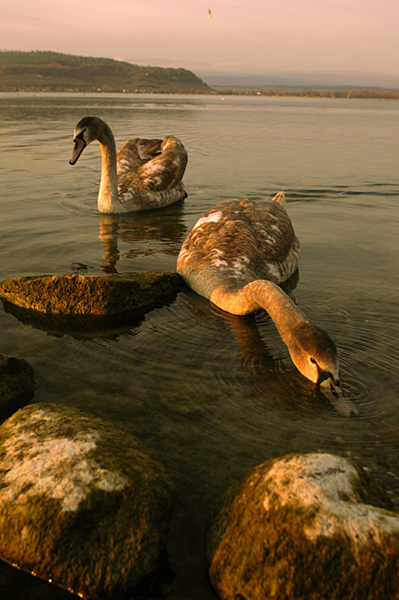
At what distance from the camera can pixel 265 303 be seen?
6.79 metres

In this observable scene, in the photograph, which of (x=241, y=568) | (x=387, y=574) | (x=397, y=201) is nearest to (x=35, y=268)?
(x=241, y=568)

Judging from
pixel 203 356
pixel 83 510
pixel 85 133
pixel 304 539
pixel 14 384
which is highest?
pixel 85 133

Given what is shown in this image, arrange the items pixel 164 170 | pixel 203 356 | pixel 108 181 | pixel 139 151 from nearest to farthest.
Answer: pixel 203 356 < pixel 108 181 < pixel 164 170 < pixel 139 151

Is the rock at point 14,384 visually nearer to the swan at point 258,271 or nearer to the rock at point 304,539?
the rock at point 304,539

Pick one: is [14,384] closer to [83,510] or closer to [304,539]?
[83,510]

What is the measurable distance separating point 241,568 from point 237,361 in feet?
11.0

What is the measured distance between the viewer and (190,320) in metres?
7.66

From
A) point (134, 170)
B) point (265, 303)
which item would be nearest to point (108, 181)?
point (134, 170)

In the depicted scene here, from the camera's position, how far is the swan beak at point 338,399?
5.32m

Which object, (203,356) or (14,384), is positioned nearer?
(14,384)

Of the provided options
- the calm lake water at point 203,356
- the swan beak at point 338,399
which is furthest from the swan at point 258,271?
the calm lake water at point 203,356

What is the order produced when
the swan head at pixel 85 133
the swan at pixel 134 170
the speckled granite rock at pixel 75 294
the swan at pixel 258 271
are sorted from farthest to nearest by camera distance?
1. the swan at pixel 134 170
2. the swan head at pixel 85 133
3. the speckled granite rock at pixel 75 294
4. the swan at pixel 258 271

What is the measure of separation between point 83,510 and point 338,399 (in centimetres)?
314

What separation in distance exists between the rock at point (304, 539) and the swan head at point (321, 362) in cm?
165
